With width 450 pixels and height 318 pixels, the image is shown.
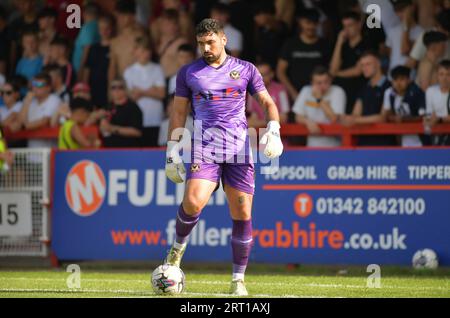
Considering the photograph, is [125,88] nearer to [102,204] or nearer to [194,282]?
[102,204]

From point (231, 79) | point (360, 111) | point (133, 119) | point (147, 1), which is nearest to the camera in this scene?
point (231, 79)

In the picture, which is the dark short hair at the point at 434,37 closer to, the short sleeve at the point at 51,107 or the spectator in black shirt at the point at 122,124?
the spectator in black shirt at the point at 122,124

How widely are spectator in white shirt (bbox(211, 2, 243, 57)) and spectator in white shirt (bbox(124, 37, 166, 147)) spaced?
116 cm

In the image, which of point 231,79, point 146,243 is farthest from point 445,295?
point 146,243

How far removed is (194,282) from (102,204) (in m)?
3.46

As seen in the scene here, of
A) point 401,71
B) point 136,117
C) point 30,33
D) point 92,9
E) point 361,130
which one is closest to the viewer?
point 401,71

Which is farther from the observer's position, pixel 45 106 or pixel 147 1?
pixel 147 1

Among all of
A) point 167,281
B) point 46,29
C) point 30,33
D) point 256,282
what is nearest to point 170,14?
point 46,29

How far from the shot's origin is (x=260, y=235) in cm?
1562

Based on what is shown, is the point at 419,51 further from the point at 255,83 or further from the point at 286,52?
the point at 255,83

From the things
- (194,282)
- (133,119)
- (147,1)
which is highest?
(147,1)

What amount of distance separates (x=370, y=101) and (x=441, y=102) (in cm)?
104

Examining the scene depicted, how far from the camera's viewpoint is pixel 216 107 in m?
11.3

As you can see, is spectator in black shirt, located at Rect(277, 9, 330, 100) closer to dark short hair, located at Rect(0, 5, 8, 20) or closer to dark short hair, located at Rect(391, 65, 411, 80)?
dark short hair, located at Rect(391, 65, 411, 80)
